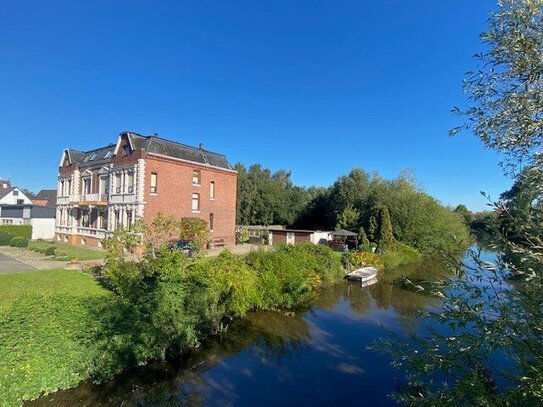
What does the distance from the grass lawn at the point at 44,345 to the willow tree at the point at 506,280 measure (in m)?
6.97

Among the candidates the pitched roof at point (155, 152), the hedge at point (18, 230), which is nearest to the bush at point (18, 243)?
the hedge at point (18, 230)

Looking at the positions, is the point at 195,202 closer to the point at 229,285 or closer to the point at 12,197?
the point at 229,285

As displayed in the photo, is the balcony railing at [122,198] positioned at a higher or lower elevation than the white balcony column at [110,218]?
higher

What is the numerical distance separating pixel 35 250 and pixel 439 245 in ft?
Result: 86.4

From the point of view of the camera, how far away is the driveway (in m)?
15.4

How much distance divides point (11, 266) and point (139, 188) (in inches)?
342

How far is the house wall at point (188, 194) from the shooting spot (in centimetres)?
2367

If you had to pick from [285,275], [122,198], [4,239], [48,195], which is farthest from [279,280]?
[48,195]

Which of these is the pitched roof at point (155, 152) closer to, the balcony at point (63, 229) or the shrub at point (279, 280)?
the balcony at point (63, 229)

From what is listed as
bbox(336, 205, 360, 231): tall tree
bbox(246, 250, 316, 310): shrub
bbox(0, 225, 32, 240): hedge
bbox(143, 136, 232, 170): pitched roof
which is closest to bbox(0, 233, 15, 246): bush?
bbox(0, 225, 32, 240): hedge

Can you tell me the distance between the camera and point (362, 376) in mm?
8875

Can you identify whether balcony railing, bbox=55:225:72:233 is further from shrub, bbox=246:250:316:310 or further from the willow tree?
the willow tree

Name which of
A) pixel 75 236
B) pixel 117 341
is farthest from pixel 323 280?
pixel 75 236

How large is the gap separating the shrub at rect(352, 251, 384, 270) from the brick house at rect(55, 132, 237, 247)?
11718 mm
